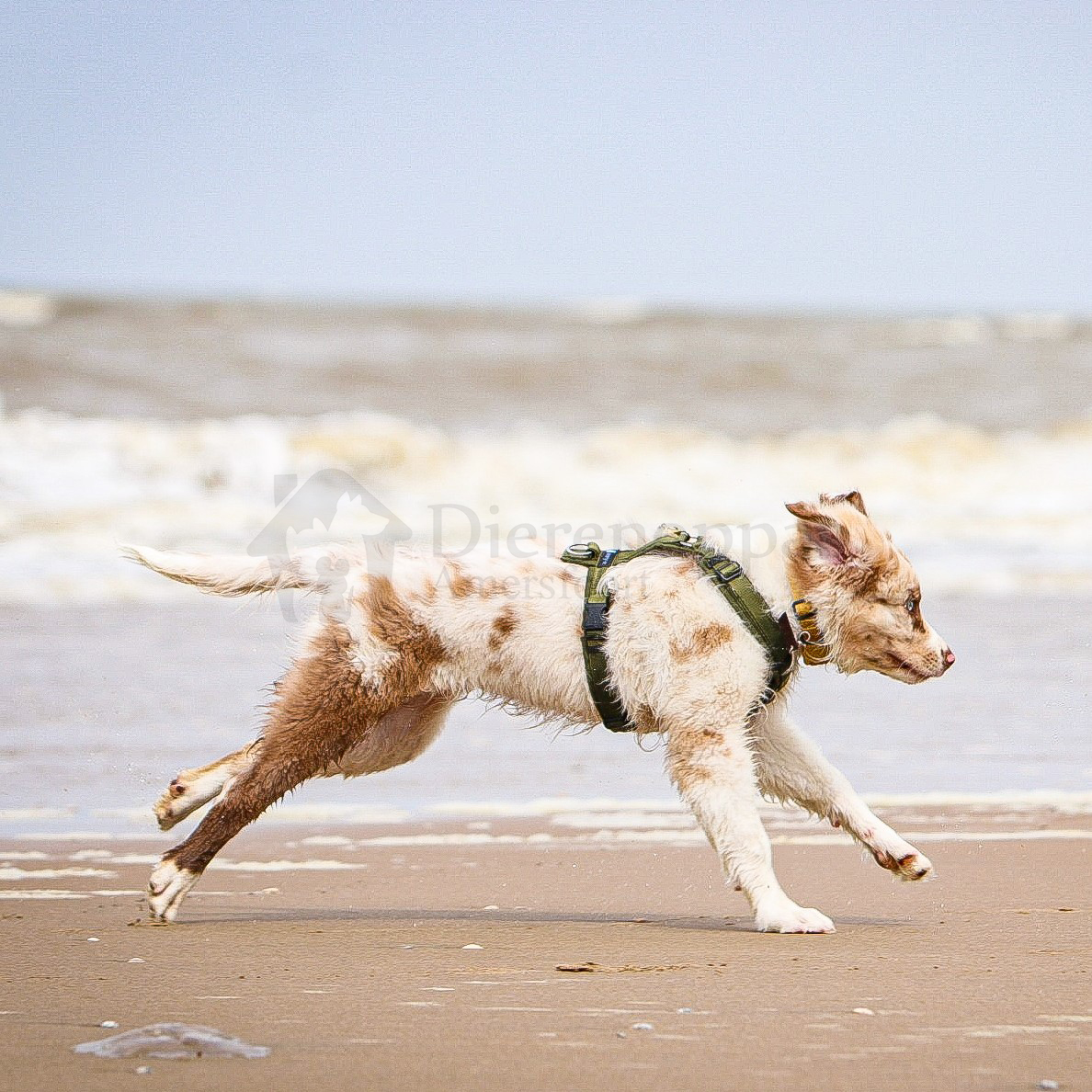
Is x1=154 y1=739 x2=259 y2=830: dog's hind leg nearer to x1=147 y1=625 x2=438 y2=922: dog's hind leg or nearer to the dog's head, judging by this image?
x1=147 y1=625 x2=438 y2=922: dog's hind leg

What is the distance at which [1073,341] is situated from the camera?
31.6m

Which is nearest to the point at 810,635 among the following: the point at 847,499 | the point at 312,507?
the point at 847,499

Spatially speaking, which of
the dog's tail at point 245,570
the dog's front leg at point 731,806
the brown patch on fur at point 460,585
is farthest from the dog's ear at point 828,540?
the dog's tail at point 245,570

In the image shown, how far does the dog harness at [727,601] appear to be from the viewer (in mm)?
4762

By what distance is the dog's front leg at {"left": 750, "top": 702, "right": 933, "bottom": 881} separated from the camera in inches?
193

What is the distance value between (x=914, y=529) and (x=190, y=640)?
852 centimetres

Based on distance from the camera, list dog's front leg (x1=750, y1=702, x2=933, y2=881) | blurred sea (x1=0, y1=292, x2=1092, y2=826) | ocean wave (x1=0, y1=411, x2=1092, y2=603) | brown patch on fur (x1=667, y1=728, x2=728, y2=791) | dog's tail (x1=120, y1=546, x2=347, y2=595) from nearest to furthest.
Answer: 1. brown patch on fur (x1=667, y1=728, x2=728, y2=791)
2. dog's front leg (x1=750, y1=702, x2=933, y2=881)
3. dog's tail (x1=120, y1=546, x2=347, y2=595)
4. blurred sea (x1=0, y1=292, x2=1092, y2=826)
5. ocean wave (x1=0, y1=411, x2=1092, y2=603)

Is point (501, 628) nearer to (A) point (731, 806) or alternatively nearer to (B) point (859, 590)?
(A) point (731, 806)

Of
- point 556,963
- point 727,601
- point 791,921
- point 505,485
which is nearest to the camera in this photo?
Result: point 556,963

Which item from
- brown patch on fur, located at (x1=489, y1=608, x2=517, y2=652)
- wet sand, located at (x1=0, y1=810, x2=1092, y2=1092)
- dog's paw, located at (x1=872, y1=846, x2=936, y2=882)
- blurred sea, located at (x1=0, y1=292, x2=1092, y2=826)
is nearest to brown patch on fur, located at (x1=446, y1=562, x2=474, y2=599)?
brown patch on fur, located at (x1=489, y1=608, x2=517, y2=652)

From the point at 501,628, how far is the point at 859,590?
1.10 meters

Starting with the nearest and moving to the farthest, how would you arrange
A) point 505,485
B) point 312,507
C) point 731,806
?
point 731,806 → point 312,507 → point 505,485

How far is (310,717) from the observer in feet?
15.9

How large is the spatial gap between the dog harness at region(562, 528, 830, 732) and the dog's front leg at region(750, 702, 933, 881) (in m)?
0.16
